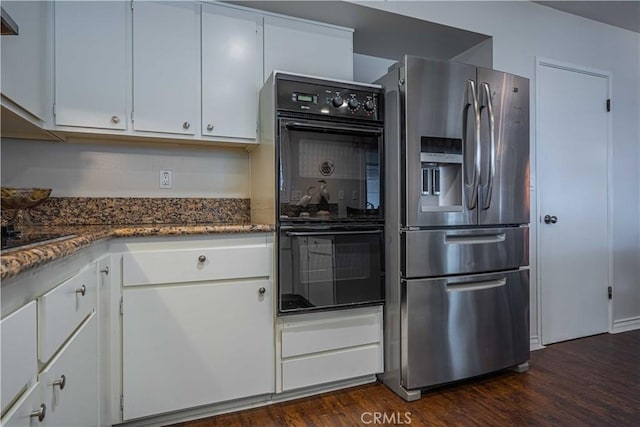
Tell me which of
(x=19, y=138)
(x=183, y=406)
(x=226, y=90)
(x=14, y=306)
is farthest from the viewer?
(x=226, y=90)

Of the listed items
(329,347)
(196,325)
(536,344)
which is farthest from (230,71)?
(536,344)

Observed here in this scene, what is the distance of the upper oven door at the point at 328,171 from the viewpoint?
6.07ft

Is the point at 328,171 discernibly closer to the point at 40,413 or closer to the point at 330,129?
the point at 330,129

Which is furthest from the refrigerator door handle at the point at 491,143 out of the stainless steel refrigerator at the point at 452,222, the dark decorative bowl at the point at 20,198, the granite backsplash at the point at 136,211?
the dark decorative bowl at the point at 20,198

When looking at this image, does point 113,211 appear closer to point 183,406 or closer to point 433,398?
point 183,406

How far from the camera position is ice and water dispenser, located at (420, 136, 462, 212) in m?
1.93

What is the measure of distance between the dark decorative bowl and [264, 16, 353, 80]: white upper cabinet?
4.21ft

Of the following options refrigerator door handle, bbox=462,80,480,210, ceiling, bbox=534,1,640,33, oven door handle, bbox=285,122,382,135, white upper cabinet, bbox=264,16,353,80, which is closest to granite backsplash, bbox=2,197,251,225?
oven door handle, bbox=285,122,382,135

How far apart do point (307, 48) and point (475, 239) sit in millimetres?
1508

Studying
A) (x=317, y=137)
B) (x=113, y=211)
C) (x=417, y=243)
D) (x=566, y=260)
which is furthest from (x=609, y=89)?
(x=113, y=211)

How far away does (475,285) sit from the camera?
80.0 inches

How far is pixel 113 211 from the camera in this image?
2.11 meters

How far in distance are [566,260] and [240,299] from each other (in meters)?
2.46

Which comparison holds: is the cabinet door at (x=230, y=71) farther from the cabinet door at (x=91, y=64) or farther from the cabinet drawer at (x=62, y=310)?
the cabinet drawer at (x=62, y=310)
